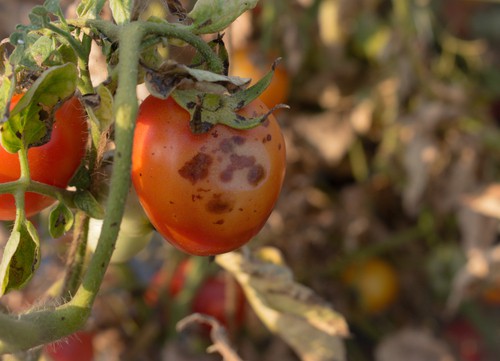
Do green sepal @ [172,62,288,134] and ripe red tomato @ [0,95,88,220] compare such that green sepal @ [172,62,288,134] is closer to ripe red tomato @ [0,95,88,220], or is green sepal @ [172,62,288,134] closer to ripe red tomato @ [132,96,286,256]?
ripe red tomato @ [132,96,286,256]

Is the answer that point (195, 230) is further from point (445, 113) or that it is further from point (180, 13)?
point (445, 113)

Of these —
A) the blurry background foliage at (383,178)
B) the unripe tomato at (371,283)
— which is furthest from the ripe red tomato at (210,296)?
the unripe tomato at (371,283)

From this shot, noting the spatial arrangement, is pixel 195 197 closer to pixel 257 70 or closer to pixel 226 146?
pixel 226 146

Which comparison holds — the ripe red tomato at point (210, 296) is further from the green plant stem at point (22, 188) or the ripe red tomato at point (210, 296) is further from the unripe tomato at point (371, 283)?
the green plant stem at point (22, 188)

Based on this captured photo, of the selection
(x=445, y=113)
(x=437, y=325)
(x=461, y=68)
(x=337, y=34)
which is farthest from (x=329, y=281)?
(x=461, y=68)

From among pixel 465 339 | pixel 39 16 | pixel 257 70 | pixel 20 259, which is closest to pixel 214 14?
pixel 39 16

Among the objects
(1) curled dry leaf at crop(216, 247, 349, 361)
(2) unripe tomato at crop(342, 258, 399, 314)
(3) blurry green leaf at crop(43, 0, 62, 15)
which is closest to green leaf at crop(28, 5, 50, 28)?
(3) blurry green leaf at crop(43, 0, 62, 15)
